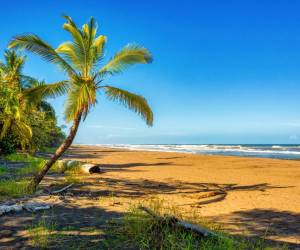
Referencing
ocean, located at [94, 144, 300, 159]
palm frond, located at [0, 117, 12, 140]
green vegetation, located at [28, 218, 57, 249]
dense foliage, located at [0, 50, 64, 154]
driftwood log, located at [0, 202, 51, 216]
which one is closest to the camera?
green vegetation, located at [28, 218, 57, 249]

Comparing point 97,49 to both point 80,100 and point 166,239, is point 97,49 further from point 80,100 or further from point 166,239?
point 166,239

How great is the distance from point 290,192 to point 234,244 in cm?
862

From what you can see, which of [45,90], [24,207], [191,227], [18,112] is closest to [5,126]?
[18,112]

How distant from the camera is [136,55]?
11.5 metres

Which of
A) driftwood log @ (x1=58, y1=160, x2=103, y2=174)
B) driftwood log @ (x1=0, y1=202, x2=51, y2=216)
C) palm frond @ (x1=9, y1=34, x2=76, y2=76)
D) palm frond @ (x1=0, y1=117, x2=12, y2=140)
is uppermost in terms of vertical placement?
palm frond @ (x1=9, y1=34, x2=76, y2=76)

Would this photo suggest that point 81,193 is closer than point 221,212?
No

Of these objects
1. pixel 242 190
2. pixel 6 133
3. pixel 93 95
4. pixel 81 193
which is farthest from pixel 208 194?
pixel 6 133

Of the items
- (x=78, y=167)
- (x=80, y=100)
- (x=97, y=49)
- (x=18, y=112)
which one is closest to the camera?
(x=80, y=100)

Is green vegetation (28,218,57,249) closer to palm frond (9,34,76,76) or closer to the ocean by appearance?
palm frond (9,34,76,76)

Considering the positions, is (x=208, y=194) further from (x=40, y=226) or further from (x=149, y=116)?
(x=40, y=226)

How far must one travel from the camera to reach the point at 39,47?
10.9 meters

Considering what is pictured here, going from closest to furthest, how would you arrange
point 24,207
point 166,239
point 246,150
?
1. point 166,239
2. point 24,207
3. point 246,150

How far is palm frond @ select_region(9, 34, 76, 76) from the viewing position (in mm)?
10625

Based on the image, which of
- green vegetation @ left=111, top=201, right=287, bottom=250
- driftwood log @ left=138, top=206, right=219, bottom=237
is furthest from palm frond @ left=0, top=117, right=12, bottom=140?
driftwood log @ left=138, top=206, right=219, bottom=237
